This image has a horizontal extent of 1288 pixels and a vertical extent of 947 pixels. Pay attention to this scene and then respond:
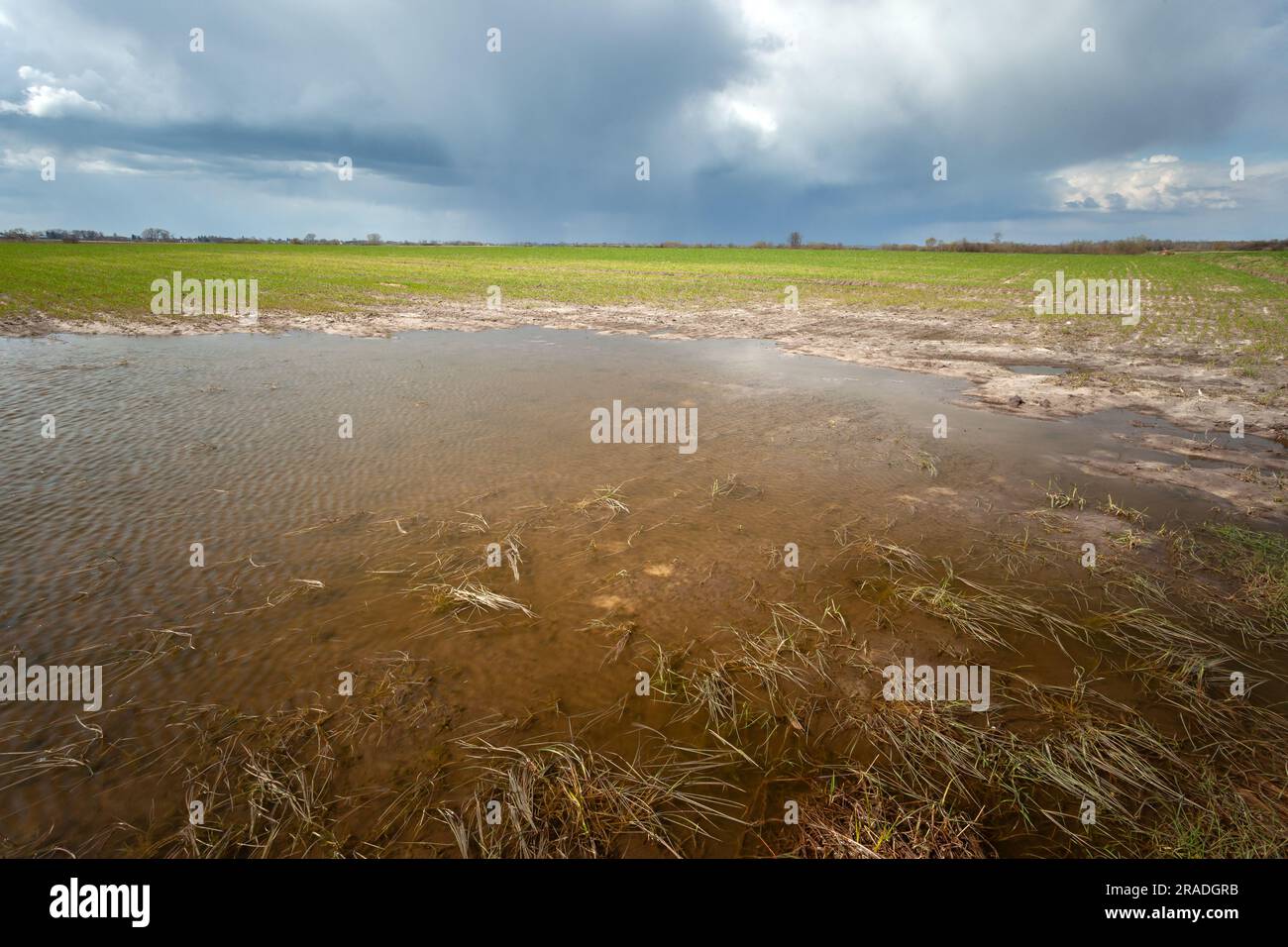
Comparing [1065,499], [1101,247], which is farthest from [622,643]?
[1101,247]

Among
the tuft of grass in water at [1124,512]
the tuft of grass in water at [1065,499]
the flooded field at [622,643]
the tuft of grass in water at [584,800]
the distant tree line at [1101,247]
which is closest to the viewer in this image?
the tuft of grass in water at [584,800]

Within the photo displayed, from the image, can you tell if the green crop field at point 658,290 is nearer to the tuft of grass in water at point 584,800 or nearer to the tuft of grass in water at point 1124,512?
the tuft of grass in water at point 1124,512

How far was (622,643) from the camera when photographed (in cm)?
536

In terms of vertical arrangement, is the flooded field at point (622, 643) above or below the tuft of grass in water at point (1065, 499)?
below

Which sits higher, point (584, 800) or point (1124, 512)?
point (1124, 512)

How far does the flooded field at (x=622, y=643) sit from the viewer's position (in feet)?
12.2

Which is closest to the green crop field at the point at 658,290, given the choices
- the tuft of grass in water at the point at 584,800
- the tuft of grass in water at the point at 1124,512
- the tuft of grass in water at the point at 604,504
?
the tuft of grass in water at the point at 1124,512

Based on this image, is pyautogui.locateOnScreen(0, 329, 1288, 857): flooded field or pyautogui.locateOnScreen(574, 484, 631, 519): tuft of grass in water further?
pyautogui.locateOnScreen(574, 484, 631, 519): tuft of grass in water

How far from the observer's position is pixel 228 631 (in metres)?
5.36

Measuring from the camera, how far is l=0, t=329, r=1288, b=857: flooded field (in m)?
3.71

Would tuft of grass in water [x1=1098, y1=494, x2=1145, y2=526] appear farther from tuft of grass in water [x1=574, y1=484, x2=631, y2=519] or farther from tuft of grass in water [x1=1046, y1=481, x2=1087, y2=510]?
tuft of grass in water [x1=574, y1=484, x2=631, y2=519]

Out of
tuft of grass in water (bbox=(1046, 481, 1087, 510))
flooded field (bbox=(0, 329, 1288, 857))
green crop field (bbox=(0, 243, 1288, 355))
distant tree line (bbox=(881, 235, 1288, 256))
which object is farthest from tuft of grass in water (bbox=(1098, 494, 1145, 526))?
distant tree line (bbox=(881, 235, 1288, 256))

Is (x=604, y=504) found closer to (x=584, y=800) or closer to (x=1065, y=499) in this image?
(x=584, y=800)
